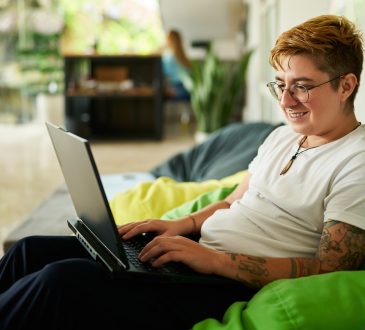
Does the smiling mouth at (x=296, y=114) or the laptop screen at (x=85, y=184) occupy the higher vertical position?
the smiling mouth at (x=296, y=114)

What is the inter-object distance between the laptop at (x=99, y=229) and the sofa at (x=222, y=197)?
119 millimetres

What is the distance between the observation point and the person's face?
4.42ft

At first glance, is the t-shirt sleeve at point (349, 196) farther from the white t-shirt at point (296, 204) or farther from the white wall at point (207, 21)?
the white wall at point (207, 21)

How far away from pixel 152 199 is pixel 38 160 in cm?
384

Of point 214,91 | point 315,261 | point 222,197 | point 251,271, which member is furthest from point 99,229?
point 214,91

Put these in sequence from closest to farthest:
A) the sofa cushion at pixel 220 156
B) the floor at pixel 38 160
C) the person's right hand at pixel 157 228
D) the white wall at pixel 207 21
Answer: the person's right hand at pixel 157 228, the sofa cushion at pixel 220 156, the floor at pixel 38 160, the white wall at pixel 207 21

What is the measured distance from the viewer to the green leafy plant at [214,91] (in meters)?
5.50

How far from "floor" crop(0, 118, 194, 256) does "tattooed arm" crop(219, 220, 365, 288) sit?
2131 mm

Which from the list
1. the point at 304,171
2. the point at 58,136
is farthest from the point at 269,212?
the point at 58,136

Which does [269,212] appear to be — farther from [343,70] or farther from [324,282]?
[343,70]

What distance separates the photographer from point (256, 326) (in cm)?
120

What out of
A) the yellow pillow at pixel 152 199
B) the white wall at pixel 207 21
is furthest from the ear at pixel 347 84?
the white wall at pixel 207 21

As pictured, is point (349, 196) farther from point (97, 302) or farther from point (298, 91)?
point (97, 302)

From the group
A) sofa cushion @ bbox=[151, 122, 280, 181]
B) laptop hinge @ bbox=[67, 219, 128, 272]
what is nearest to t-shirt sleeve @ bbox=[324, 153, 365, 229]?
laptop hinge @ bbox=[67, 219, 128, 272]
